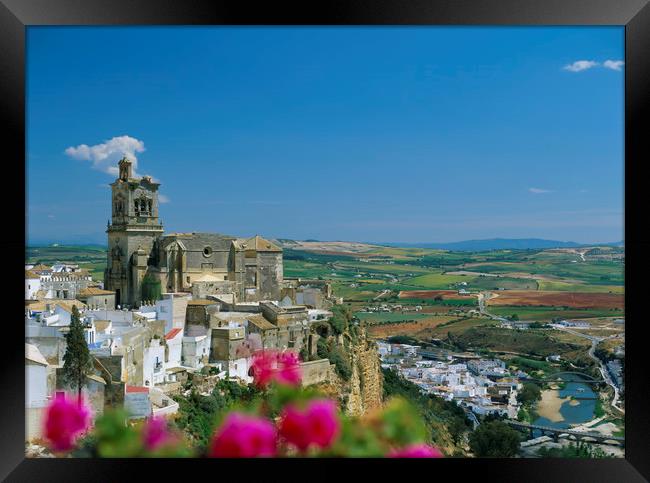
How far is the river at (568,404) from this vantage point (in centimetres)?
591

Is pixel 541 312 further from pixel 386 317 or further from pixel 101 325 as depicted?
pixel 101 325

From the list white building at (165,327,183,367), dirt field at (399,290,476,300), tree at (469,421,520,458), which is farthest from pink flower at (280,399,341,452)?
dirt field at (399,290,476,300)

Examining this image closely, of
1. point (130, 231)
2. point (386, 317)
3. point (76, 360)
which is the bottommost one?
point (386, 317)

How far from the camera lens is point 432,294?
9.72 m

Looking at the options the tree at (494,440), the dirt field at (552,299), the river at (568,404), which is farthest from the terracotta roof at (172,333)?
the dirt field at (552,299)

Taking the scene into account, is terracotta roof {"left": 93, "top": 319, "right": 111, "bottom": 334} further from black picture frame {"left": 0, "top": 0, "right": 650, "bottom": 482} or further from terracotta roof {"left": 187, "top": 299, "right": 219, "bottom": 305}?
black picture frame {"left": 0, "top": 0, "right": 650, "bottom": 482}

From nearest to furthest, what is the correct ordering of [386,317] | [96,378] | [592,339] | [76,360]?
1. [76,360]
2. [96,378]
3. [592,339]
4. [386,317]

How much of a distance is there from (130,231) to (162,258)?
77 cm

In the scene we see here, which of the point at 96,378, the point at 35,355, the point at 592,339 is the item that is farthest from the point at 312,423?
the point at 592,339

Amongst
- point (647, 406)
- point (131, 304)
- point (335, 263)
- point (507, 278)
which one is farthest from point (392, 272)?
point (647, 406)

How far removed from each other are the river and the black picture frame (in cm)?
336

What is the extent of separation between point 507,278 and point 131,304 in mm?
6199

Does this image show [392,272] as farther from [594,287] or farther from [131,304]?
[131,304]

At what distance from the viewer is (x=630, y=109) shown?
2486 mm
